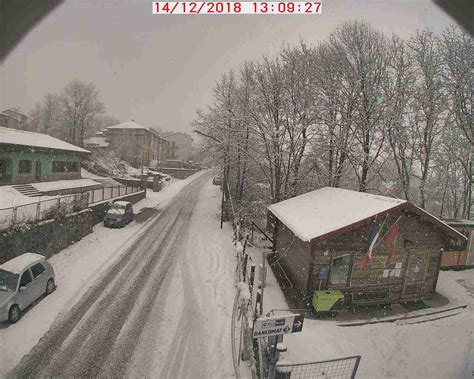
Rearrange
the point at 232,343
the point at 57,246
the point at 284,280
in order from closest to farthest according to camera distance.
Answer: the point at 232,343, the point at 284,280, the point at 57,246

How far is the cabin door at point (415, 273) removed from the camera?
12.6 meters

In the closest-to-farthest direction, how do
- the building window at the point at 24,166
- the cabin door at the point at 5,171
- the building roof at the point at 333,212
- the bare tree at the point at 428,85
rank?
the building roof at the point at 333,212, the bare tree at the point at 428,85, the cabin door at the point at 5,171, the building window at the point at 24,166

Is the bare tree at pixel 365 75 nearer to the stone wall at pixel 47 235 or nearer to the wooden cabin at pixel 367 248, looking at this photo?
the wooden cabin at pixel 367 248

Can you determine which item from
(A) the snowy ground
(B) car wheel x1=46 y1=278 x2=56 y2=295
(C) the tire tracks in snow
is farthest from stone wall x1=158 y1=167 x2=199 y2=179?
(A) the snowy ground

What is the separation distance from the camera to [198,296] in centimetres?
1150

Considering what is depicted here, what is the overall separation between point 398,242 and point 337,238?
111 inches

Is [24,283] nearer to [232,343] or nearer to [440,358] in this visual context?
[232,343]

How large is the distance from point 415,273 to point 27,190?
81.6 feet

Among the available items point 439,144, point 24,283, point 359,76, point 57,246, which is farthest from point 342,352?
point 439,144

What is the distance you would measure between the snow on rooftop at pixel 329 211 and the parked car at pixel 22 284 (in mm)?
9545

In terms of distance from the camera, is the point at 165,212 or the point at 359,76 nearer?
the point at 359,76

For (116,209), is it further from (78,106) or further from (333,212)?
(78,106)

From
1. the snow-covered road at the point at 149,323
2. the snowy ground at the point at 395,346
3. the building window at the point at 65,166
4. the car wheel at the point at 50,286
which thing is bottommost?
the snowy ground at the point at 395,346

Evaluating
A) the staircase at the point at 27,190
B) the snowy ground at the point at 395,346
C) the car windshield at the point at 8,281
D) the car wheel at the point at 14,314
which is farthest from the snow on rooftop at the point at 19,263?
Result: the staircase at the point at 27,190
